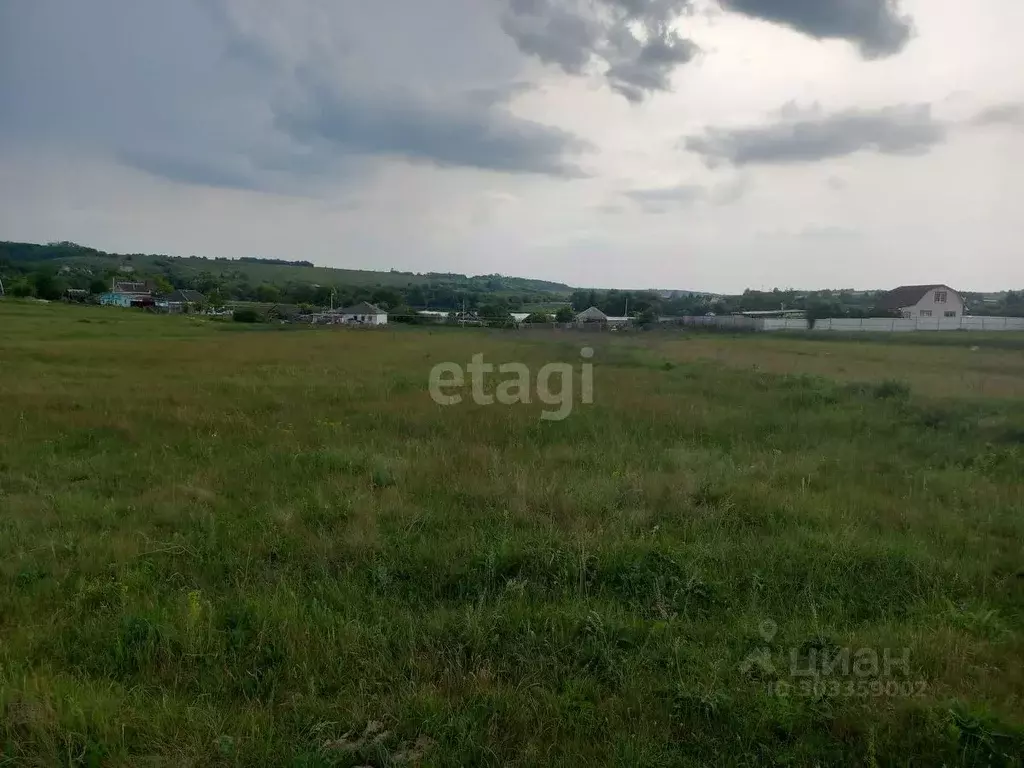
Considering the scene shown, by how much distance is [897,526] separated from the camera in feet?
19.5

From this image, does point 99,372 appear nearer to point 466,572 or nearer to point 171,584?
point 171,584

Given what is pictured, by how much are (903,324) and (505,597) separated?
5193 centimetres

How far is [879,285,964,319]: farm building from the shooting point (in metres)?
52.1

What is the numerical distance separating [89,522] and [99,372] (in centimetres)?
1339

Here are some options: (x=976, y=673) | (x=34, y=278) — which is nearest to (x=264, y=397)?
(x=976, y=673)

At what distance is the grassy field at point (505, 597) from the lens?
311cm

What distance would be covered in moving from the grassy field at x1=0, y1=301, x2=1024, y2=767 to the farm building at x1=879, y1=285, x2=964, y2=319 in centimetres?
5071

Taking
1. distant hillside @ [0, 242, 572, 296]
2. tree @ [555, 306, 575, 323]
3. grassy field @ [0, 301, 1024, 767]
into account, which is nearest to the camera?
grassy field @ [0, 301, 1024, 767]

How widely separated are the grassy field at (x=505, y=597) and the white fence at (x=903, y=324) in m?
40.6

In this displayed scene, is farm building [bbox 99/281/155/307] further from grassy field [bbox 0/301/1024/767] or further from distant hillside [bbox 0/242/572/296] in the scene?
grassy field [bbox 0/301/1024/767]

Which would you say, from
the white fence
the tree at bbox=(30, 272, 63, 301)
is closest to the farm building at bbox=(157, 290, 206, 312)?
the tree at bbox=(30, 272, 63, 301)

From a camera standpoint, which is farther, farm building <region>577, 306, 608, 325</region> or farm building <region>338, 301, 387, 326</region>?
farm building <region>338, 301, 387, 326</region>

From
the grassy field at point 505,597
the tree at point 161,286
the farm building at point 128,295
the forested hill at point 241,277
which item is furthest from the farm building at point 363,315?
the grassy field at point 505,597

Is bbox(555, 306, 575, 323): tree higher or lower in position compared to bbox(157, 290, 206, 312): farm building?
lower
